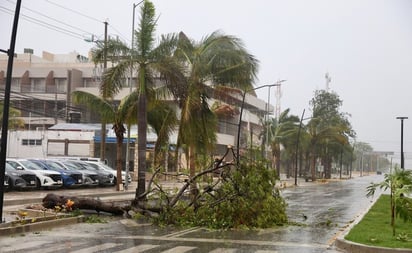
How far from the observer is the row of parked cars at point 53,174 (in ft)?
88.0

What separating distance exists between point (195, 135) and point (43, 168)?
425 inches

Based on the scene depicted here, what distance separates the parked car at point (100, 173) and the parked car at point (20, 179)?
23.3 feet

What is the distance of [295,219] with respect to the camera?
18.8 metres

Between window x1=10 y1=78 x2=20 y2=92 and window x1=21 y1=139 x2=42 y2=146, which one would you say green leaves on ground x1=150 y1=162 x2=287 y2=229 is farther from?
window x1=10 y1=78 x2=20 y2=92

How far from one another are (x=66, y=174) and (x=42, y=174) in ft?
7.48

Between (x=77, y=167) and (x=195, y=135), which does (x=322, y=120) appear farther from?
(x=195, y=135)

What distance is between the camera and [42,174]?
93.0 feet

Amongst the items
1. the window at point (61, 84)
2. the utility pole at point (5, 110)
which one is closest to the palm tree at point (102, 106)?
the utility pole at point (5, 110)

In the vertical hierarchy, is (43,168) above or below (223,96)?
below

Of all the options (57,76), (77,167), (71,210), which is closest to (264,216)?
(71,210)

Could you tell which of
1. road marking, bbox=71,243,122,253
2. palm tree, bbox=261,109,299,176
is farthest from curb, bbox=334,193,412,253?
palm tree, bbox=261,109,299,176

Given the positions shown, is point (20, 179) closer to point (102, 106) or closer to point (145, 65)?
point (102, 106)

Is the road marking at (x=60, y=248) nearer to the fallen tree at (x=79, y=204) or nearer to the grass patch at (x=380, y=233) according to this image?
the fallen tree at (x=79, y=204)

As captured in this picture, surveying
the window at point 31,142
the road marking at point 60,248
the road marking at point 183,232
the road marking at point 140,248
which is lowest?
the road marking at point 183,232
